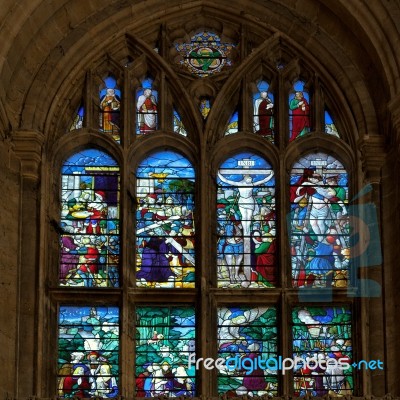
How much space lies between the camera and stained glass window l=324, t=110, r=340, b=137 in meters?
31.0

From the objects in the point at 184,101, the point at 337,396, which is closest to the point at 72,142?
the point at 184,101

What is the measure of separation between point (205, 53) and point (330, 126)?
226cm

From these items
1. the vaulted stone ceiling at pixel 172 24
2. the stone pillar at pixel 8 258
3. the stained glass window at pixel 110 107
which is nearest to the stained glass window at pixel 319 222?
the vaulted stone ceiling at pixel 172 24

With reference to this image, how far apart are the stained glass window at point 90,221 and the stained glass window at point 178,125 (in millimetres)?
1092

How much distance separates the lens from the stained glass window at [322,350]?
29.4 m

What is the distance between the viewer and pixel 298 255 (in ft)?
99.2

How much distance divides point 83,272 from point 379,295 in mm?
4227

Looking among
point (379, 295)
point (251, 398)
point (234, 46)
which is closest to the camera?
point (251, 398)

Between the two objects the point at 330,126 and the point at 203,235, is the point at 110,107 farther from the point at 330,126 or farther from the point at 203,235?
the point at 330,126

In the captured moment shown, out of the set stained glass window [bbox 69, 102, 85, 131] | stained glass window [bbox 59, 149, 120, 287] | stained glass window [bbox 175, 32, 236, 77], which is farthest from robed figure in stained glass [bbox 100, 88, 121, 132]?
stained glass window [bbox 175, 32, 236, 77]

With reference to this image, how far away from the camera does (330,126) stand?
102 feet

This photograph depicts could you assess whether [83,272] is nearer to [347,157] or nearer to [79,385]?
[79,385]

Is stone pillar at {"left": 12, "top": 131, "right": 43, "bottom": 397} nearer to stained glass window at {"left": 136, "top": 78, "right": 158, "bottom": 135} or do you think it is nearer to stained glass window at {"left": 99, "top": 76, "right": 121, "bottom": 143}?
stained glass window at {"left": 99, "top": 76, "right": 121, "bottom": 143}

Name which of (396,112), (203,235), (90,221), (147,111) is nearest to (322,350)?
(203,235)
